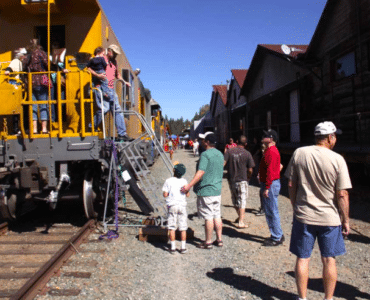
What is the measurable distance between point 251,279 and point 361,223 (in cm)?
370

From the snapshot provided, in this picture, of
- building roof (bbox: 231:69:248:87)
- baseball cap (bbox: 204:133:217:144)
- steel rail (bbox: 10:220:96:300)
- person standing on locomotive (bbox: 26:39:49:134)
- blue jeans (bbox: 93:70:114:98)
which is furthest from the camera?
building roof (bbox: 231:69:248:87)

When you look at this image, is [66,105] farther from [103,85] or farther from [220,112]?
[220,112]

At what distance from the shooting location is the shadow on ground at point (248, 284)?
3807 millimetres

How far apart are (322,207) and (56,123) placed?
470 cm

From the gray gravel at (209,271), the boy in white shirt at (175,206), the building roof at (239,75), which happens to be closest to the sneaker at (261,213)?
the gray gravel at (209,271)

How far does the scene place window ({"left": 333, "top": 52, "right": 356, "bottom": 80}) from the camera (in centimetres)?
1109

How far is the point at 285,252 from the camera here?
5.18 metres

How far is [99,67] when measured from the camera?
5902 millimetres


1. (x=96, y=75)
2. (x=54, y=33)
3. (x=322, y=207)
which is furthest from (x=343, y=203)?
(x=54, y=33)

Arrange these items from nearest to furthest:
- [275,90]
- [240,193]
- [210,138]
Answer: [210,138] < [240,193] < [275,90]

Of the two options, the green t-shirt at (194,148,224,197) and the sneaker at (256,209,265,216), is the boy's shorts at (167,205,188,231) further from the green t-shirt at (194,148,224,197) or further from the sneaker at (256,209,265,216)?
the sneaker at (256,209,265,216)

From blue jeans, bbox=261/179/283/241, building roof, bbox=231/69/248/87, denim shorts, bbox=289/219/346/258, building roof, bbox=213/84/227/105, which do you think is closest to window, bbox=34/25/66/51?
blue jeans, bbox=261/179/283/241

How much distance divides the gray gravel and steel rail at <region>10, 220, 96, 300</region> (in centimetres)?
12

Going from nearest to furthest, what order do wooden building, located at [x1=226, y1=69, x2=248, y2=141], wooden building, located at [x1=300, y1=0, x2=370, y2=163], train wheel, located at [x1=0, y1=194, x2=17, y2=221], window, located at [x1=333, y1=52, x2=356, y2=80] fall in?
train wheel, located at [x1=0, y1=194, x2=17, y2=221] → wooden building, located at [x1=300, y1=0, x2=370, y2=163] → window, located at [x1=333, y1=52, x2=356, y2=80] → wooden building, located at [x1=226, y1=69, x2=248, y2=141]
